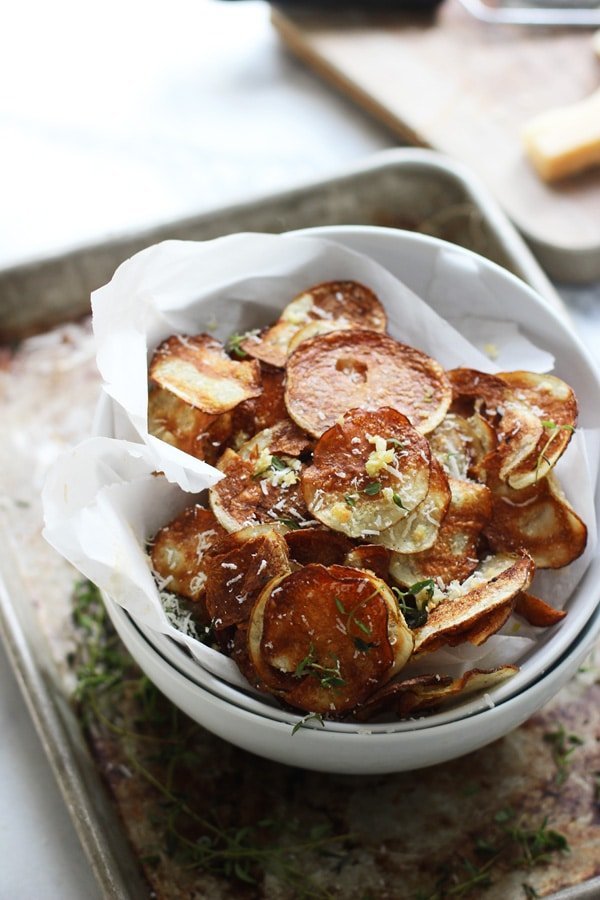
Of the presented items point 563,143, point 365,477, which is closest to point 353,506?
point 365,477

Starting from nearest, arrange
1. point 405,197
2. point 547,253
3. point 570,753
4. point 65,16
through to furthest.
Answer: point 570,753 → point 405,197 → point 547,253 → point 65,16

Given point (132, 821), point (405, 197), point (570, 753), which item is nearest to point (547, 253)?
point (405, 197)

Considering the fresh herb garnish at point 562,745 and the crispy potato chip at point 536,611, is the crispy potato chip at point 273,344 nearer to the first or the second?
the crispy potato chip at point 536,611

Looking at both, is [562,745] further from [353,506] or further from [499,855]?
[353,506]

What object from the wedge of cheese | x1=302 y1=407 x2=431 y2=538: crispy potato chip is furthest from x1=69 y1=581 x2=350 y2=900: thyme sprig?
the wedge of cheese

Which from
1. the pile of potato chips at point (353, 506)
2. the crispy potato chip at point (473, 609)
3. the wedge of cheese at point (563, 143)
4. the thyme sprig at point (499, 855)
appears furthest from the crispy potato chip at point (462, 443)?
the wedge of cheese at point (563, 143)

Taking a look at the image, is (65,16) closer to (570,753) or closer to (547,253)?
(547,253)
